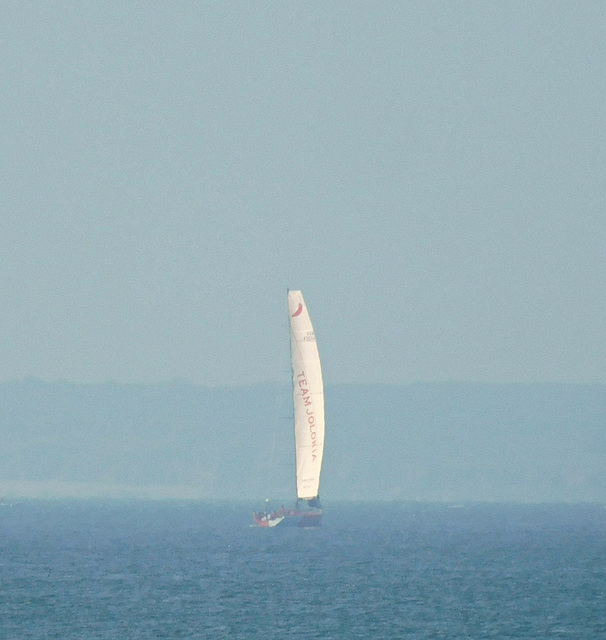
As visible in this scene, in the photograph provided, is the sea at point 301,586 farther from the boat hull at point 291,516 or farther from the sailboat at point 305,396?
the sailboat at point 305,396

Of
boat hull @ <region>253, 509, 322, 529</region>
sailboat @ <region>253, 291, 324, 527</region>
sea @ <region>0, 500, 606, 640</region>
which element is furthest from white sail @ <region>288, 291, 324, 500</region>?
sea @ <region>0, 500, 606, 640</region>

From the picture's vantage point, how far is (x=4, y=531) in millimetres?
160625

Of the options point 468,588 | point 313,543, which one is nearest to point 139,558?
point 313,543

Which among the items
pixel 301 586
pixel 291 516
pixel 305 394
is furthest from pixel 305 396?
pixel 301 586

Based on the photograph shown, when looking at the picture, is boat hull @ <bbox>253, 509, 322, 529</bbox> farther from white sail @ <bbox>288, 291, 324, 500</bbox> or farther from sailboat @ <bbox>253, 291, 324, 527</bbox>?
white sail @ <bbox>288, 291, 324, 500</bbox>

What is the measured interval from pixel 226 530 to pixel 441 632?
92705mm

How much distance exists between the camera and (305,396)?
445 feet

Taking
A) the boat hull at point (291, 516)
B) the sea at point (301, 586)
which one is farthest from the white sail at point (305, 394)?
the sea at point (301, 586)

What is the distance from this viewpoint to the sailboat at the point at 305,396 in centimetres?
13488

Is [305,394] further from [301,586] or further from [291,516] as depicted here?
[301,586]

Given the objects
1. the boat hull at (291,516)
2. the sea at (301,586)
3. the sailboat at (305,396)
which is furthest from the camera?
the boat hull at (291,516)

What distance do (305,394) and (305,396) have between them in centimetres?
18

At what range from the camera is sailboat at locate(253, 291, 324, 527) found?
443ft

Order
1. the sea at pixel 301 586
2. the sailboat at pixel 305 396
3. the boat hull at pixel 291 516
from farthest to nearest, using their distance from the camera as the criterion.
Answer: the boat hull at pixel 291 516 → the sailboat at pixel 305 396 → the sea at pixel 301 586
